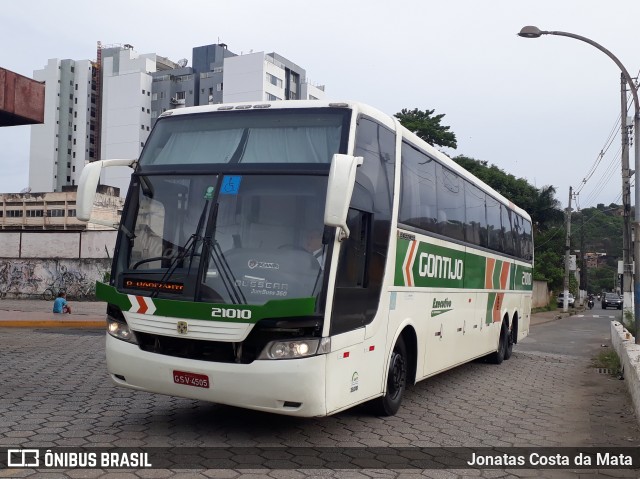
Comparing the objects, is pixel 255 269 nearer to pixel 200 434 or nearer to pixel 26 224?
pixel 200 434

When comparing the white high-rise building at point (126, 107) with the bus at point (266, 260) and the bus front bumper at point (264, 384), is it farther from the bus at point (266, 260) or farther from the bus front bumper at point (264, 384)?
the bus front bumper at point (264, 384)

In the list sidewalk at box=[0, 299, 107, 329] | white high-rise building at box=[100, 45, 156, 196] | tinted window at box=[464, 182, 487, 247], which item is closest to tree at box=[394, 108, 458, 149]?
sidewalk at box=[0, 299, 107, 329]

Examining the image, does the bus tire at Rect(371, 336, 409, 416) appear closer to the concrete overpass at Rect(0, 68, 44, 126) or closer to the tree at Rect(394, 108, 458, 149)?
the concrete overpass at Rect(0, 68, 44, 126)

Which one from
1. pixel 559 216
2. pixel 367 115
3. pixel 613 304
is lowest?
pixel 613 304

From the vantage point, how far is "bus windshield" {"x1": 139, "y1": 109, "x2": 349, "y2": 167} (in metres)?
6.27

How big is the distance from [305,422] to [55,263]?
26.1 meters

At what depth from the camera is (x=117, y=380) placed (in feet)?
21.0

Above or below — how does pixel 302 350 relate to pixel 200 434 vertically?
above

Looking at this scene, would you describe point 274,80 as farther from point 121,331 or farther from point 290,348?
point 290,348

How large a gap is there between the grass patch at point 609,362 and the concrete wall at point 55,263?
21055 mm

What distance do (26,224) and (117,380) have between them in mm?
51593

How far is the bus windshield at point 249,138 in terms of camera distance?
20.6 feet

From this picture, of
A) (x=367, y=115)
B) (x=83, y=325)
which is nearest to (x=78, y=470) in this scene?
(x=367, y=115)

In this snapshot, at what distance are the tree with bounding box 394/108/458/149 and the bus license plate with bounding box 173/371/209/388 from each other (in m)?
32.3
